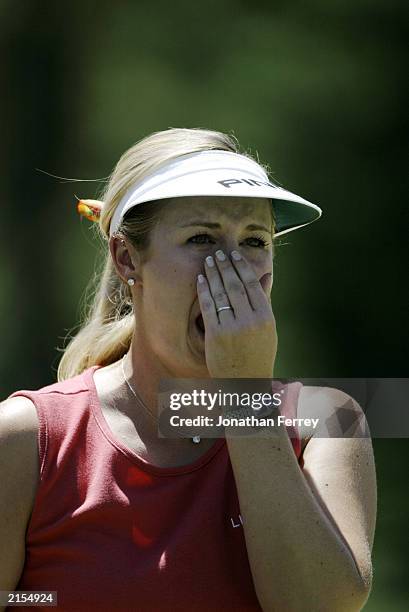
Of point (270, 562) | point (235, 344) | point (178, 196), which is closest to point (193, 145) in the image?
point (178, 196)

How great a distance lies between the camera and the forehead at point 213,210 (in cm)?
239

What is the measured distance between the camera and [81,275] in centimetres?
664

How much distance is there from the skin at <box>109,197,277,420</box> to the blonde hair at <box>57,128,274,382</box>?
0.06m

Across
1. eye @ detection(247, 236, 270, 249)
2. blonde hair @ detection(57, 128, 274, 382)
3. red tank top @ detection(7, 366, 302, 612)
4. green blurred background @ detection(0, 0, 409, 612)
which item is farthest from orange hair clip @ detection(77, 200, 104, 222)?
green blurred background @ detection(0, 0, 409, 612)

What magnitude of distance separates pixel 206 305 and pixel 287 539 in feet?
1.78

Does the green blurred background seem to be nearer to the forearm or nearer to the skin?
the skin

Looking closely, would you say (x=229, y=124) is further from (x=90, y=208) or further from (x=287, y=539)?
(x=287, y=539)

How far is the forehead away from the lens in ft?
7.84

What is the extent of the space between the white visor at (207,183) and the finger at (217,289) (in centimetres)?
17

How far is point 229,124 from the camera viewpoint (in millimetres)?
6508

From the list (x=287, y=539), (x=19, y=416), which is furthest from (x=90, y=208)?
(x=287, y=539)

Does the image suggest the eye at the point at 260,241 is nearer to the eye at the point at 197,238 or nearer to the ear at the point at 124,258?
the eye at the point at 197,238
